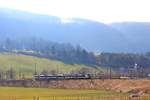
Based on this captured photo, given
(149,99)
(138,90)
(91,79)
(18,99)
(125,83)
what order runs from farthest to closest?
(91,79) < (125,83) < (138,90) < (18,99) < (149,99)

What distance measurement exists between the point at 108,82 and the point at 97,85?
A: 5.38 metres

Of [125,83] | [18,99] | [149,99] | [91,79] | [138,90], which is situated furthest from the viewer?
[91,79]

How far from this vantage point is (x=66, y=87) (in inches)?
6122

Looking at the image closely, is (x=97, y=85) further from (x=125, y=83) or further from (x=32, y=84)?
(x=32, y=84)

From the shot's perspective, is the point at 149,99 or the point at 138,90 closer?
the point at 149,99

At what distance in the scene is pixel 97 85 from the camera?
518 ft

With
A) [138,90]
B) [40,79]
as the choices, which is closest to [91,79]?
[40,79]

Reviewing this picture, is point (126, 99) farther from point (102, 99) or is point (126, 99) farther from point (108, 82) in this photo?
point (108, 82)

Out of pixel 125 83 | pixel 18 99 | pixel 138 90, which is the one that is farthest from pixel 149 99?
pixel 125 83

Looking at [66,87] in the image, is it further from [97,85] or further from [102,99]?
[102,99]

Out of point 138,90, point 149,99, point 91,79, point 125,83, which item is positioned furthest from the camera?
point 91,79

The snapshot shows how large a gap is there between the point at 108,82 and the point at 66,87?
15.7 m

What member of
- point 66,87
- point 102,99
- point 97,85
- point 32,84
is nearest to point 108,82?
point 97,85

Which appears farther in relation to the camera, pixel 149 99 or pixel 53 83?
pixel 53 83
